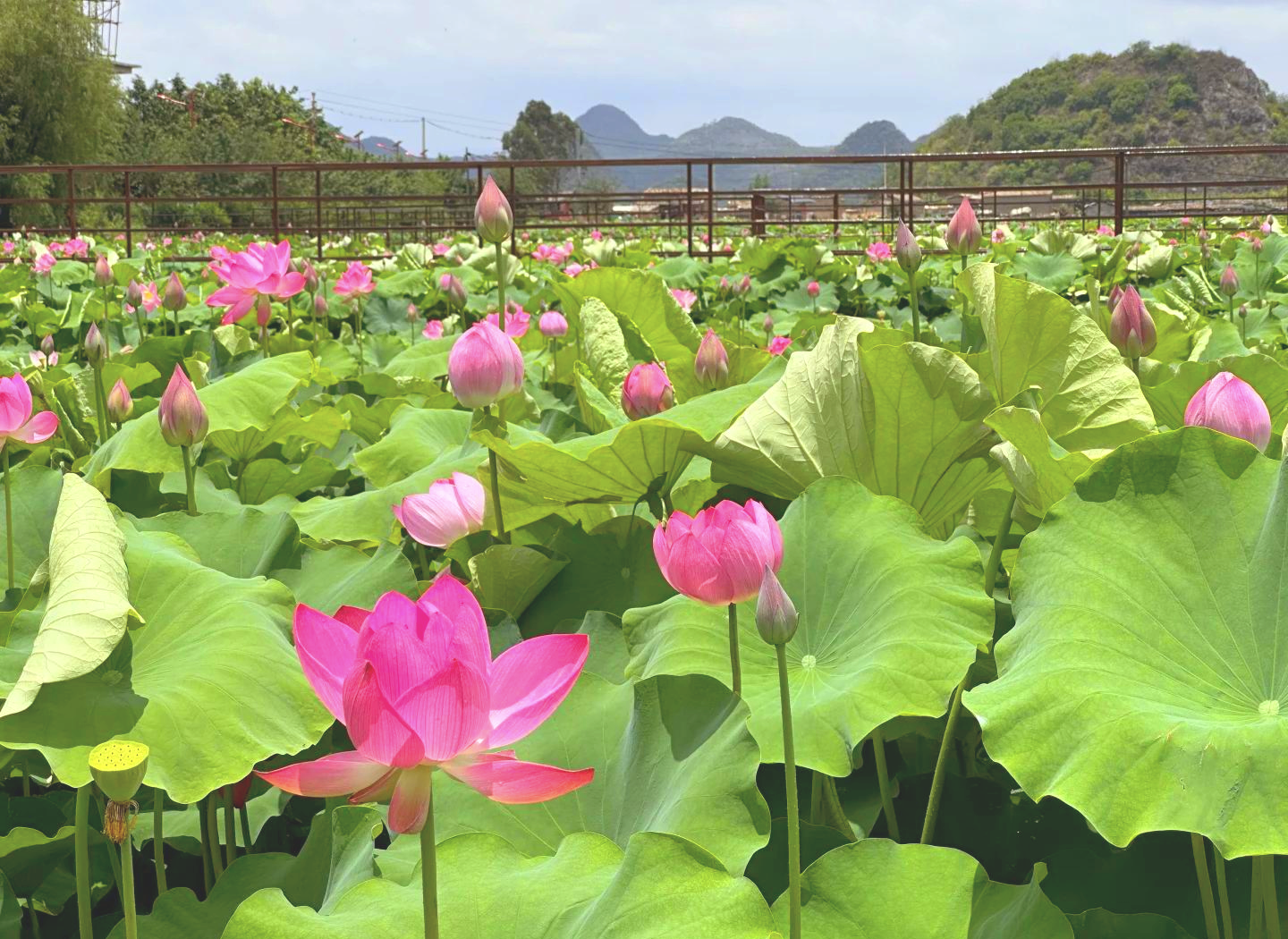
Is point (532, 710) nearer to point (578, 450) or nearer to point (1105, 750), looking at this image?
point (1105, 750)

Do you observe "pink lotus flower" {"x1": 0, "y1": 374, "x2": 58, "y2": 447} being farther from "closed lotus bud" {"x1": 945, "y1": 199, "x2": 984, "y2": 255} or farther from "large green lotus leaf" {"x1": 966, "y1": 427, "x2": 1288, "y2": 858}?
"closed lotus bud" {"x1": 945, "y1": 199, "x2": 984, "y2": 255}

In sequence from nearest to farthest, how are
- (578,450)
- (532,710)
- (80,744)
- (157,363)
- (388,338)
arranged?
(532,710)
(80,744)
(578,450)
(157,363)
(388,338)

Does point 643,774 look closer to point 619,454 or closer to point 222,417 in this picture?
point 619,454

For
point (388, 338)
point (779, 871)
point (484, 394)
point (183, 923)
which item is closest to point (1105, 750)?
point (779, 871)

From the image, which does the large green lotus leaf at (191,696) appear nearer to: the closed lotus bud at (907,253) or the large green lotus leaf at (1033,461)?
the large green lotus leaf at (1033,461)

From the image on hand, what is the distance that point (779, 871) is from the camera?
2.12 ft

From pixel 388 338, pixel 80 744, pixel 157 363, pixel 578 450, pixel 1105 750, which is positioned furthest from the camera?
pixel 388 338

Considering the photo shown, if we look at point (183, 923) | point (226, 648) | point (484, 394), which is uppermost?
point (484, 394)

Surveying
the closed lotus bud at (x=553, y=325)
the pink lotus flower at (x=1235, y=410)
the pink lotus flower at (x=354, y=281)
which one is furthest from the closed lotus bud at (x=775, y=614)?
the pink lotus flower at (x=354, y=281)

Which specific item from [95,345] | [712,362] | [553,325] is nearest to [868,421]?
[712,362]

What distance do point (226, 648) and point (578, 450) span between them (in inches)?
13.1

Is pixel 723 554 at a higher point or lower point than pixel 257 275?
lower

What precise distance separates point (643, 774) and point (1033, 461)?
33 cm

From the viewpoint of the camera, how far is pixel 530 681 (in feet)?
1.52
